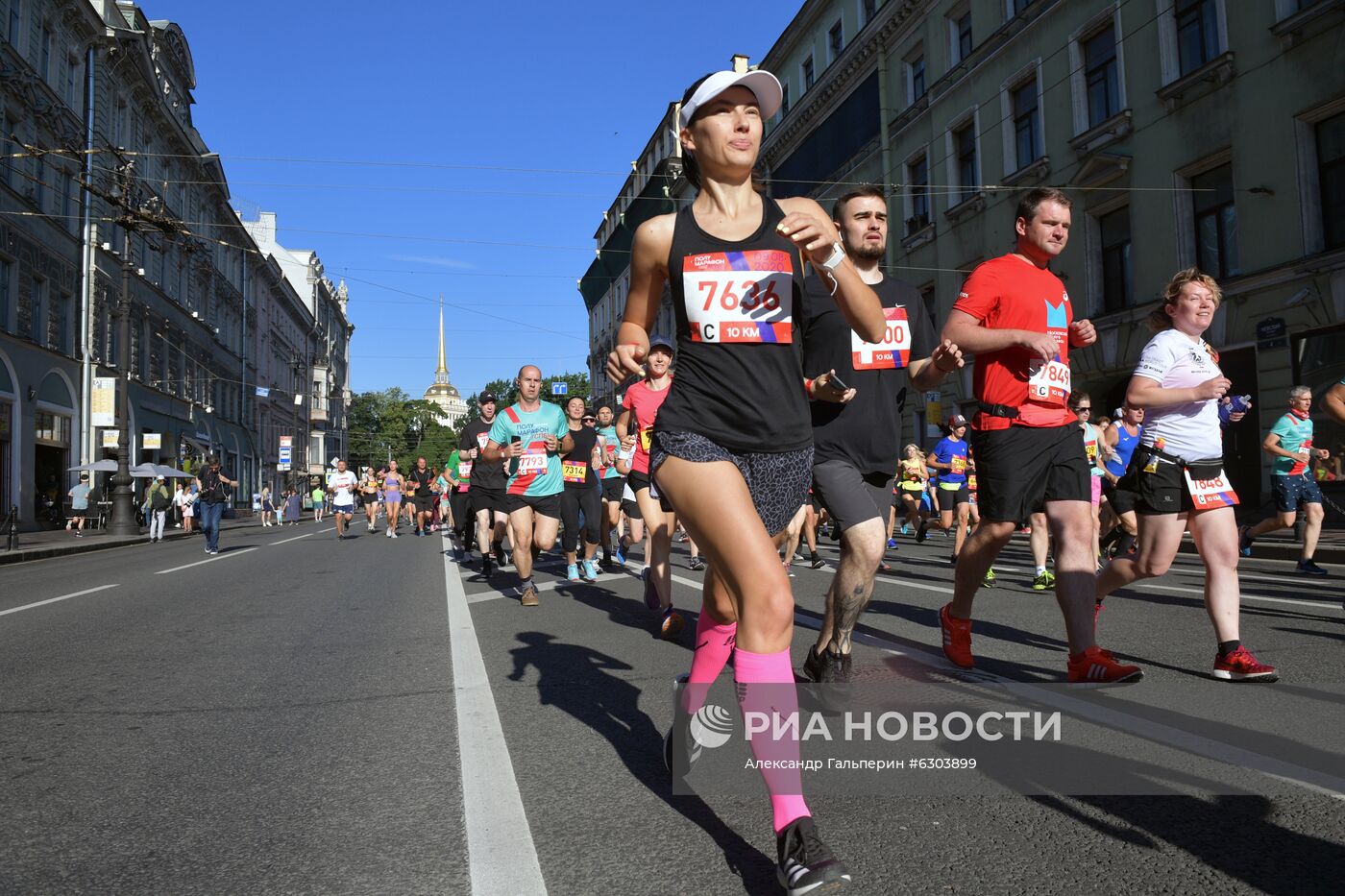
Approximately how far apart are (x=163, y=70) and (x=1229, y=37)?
39.0 metres

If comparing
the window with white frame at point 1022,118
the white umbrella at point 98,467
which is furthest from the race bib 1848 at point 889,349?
the white umbrella at point 98,467

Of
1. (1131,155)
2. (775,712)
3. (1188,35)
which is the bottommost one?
(775,712)

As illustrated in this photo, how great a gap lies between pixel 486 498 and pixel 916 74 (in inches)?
917

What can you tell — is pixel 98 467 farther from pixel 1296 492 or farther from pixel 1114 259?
pixel 1296 492

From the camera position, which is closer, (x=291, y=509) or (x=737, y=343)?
(x=737, y=343)

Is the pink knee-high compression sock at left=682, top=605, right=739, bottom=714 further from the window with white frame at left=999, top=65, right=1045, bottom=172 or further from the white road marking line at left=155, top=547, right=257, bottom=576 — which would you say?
the window with white frame at left=999, top=65, right=1045, bottom=172

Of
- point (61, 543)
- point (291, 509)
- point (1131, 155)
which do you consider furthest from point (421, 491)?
point (291, 509)

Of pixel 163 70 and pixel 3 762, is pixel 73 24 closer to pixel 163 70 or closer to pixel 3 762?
pixel 163 70

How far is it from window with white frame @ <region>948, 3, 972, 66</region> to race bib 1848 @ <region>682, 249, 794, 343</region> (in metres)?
26.0

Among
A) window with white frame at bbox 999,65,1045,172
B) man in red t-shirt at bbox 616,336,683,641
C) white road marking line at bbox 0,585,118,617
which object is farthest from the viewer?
window with white frame at bbox 999,65,1045,172

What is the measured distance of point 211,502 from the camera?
18.7 metres

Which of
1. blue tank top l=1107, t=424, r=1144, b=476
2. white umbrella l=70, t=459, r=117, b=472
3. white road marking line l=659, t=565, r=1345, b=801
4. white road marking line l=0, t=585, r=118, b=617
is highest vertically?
white umbrella l=70, t=459, r=117, b=472

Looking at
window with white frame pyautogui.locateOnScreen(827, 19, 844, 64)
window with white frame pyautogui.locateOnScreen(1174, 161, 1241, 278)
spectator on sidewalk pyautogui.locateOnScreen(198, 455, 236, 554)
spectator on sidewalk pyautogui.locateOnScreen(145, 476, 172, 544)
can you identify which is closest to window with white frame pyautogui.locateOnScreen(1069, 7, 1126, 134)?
window with white frame pyautogui.locateOnScreen(1174, 161, 1241, 278)

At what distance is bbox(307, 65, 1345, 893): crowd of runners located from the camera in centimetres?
257
